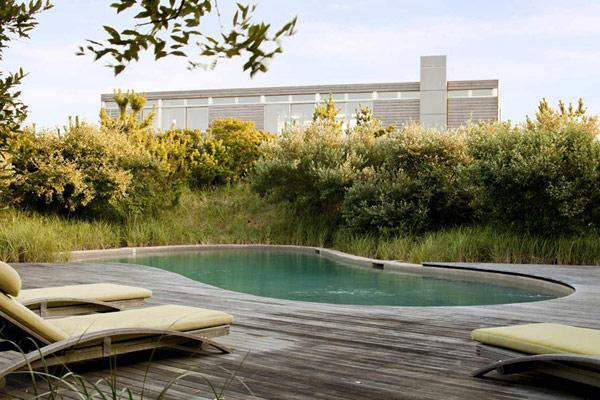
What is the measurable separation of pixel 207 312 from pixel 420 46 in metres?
27.7

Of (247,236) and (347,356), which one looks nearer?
(347,356)

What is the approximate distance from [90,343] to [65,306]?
1.72m

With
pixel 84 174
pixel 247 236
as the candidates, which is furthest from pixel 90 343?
pixel 247 236

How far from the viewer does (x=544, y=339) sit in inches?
146

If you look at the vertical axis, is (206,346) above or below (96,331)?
below

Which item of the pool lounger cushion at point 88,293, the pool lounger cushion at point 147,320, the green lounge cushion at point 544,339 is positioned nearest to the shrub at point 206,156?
the pool lounger cushion at point 88,293

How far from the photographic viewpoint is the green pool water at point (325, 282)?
28.7 ft

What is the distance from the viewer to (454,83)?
31.6 meters

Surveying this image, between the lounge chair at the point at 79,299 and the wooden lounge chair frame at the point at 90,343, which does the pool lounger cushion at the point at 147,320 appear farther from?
the lounge chair at the point at 79,299

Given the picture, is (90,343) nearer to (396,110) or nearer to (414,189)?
(414,189)

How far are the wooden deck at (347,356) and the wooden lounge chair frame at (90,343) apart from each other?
14 cm

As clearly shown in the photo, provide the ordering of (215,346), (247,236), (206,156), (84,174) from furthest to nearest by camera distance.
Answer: (206,156) < (247,236) < (84,174) < (215,346)

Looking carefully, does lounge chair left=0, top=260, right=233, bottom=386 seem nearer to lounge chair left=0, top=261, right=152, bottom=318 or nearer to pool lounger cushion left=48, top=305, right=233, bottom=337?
pool lounger cushion left=48, top=305, right=233, bottom=337

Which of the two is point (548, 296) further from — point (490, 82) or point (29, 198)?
point (490, 82)
